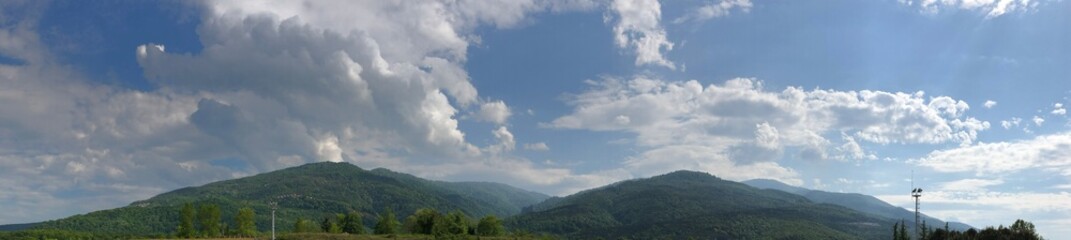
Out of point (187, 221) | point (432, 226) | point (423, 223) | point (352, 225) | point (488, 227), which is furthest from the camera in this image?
point (352, 225)

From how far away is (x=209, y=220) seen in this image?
405 feet

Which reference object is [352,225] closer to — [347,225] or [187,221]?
[347,225]

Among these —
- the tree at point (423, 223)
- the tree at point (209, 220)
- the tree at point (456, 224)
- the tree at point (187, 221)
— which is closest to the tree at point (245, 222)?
the tree at point (209, 220)

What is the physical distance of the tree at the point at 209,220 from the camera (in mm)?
123125

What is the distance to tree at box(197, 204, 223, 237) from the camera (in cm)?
12312

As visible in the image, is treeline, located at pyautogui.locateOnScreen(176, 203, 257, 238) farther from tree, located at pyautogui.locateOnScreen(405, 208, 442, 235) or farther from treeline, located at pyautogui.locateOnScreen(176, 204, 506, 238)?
tree, located at pyautogui.locateOnScreen(405, 208, 442, 235)

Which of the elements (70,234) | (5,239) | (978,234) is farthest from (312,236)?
(978,234)

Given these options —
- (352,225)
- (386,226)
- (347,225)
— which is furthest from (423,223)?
(347,225)

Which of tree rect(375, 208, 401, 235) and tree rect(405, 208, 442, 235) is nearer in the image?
tree rect(405, 208, 442, 235)

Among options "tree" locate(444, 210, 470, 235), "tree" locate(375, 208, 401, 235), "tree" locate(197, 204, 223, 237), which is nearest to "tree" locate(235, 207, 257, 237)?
"tree" locate(197, 204, 223, 237)

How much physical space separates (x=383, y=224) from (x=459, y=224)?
864 inches

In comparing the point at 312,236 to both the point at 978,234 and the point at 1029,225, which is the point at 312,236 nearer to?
the point at 978,234

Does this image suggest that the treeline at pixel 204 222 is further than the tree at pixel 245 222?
No

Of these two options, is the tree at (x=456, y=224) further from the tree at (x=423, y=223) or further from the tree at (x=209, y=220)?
the tree at (x=209, y=220)
